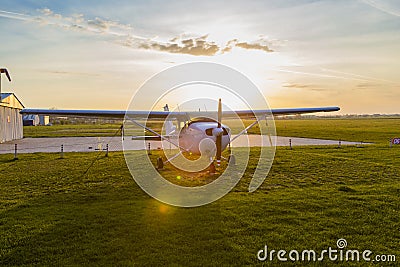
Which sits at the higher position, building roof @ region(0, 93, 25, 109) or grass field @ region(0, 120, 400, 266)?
building roof @ region(0, 93, 25, 109)

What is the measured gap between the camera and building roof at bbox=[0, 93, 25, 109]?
29.4 meters

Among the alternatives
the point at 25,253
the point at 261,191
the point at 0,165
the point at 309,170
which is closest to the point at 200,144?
the point at 261,191

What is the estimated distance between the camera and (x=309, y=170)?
12805mm

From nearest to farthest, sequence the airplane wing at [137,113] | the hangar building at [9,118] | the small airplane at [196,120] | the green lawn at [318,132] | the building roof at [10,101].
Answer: the small airplane at [196,120] → the airplane wing at [137,113] → the hangar building at [9,118] → the building roof at [10,101] → the green lawn at [318,132]

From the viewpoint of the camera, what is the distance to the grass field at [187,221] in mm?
5105

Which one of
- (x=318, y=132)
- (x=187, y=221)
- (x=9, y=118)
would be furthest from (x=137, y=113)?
(x=318, y=132)

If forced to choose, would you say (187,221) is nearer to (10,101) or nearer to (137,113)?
(137,113)

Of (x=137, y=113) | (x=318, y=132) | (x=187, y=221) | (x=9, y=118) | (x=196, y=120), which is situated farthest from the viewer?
(x=318, y=132)

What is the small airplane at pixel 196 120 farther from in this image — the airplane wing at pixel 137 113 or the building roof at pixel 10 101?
the building roof at pixel 10 101

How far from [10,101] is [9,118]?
1.76 m

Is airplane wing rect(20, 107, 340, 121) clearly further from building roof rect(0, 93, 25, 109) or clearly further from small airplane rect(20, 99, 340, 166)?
building roof rect(0, 93, 25, 109)

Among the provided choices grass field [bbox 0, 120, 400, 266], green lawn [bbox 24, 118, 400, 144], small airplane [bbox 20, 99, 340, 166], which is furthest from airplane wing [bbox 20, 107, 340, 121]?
green lawn [bbox 24, 118, 400, 144]

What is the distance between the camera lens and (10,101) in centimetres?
3155

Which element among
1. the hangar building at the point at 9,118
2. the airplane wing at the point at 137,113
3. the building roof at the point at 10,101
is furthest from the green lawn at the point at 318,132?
the building roof at the point at 10,101
